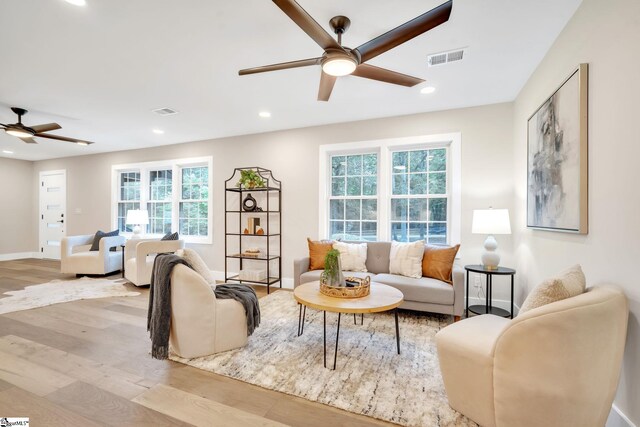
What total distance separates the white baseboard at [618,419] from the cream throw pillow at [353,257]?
2431 millimetres

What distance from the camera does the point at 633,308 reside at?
1.38 meters

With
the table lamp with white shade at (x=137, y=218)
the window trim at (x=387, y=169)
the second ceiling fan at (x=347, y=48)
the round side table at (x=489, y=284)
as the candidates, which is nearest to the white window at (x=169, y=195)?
the table lamp with white shade at (x=137, y=218)

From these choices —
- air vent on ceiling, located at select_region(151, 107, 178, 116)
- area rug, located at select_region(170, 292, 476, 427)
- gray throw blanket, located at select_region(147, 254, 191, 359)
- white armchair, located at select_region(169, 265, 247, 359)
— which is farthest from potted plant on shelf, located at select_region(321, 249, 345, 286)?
air vent on ceiling, located at select_region(151, 107, 178, 116)

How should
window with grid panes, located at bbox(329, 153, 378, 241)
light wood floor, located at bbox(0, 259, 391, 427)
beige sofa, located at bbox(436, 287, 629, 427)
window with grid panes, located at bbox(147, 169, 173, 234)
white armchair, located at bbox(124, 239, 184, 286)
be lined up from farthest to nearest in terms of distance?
window with grid panes, located at bbox(147, 169, 173, 234)
white armchair, located at bbox(124, 239, 184, 286)
window with grid panes, located at bbox(329, 153, 378, 241)
light wood floor, located at bbox(0, 259, 391, 427)
beige sofa, located at bbox(436, 287, 629, 427)

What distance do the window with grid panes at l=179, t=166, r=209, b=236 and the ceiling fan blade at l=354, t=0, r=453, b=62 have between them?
437cm

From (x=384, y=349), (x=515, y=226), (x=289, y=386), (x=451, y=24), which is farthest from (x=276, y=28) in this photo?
(x=515, y=226)

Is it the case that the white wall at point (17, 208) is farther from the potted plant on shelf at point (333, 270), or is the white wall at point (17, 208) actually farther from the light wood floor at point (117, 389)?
the potted plant on shelf at point (333, 270)

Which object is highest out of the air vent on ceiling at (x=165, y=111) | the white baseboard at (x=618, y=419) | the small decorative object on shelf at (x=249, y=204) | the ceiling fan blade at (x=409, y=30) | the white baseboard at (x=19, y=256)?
the air vent on ceiling at (x=165, y=111)

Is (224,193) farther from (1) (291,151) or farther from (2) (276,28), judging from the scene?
(2) (276,28)

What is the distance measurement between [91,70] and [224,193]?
2.63 meters

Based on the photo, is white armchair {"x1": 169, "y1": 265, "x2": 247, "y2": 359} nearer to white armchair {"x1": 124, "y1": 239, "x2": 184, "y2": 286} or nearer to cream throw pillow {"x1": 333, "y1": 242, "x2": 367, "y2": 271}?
cream throw pillow {"x1": 333, "y1": 242, "x2": 367, "y2": 271}

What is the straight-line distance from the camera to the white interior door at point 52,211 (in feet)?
22.7

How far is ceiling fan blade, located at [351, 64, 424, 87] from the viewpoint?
212cm

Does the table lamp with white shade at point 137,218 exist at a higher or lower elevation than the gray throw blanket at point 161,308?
higher
